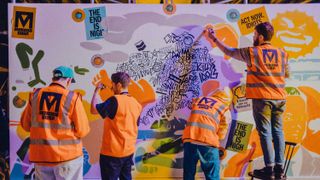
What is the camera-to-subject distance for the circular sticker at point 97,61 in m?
5.00

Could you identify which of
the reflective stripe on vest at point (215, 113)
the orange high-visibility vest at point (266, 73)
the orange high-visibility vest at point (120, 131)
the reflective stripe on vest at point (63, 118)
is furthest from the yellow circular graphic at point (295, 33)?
the reflective stripe on vest at point (63, 118)

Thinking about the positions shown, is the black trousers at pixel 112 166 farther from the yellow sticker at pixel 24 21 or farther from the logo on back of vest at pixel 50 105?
the yellow sticker at pixel 24 21

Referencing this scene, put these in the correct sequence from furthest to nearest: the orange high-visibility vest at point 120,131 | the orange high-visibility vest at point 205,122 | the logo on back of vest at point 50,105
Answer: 1. the orange high-visibility vest at point 205,122
2. the orange high-visibility vest at point 120,131
3. the logo on back of vest at point 50,105

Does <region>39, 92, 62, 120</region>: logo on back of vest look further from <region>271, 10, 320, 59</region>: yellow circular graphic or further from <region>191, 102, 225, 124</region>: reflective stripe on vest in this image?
<region>271, 10, 320, 59</region>: yellow circular graphic

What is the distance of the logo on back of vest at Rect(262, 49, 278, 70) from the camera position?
14.8 feet

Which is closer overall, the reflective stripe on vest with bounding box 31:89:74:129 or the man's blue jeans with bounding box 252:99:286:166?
the reflective stripe on vest with bounding box 31:89:74:129

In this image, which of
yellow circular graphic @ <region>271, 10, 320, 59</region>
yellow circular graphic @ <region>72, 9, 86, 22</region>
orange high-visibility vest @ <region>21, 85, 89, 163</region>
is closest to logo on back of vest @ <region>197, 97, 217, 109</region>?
yellow circular graphic @ <region>271, 10, 320, 59</region>

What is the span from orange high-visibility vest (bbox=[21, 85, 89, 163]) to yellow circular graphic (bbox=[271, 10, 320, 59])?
2.88 meters

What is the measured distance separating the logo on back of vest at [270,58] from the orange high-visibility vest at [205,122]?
712 mm

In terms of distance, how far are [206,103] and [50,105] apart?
1.78m

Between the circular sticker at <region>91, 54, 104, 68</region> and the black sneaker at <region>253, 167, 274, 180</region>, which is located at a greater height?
the circular sticker at <region>91, 54, 104, 68</region>

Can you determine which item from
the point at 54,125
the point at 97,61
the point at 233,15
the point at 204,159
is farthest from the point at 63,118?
the point at 233,15

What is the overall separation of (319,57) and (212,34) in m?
1.50

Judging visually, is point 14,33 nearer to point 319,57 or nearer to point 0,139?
point 0,139
